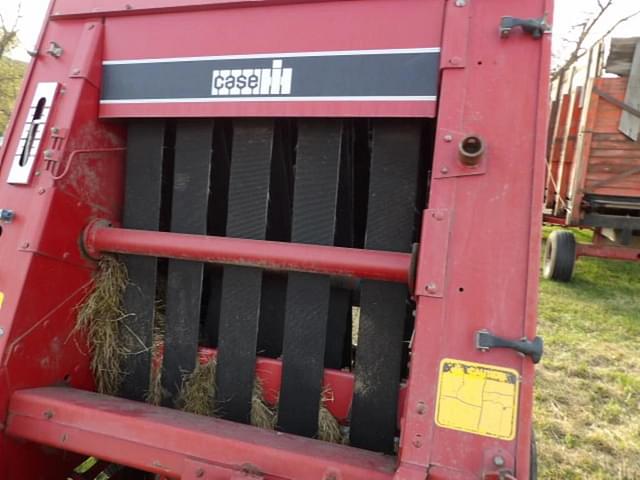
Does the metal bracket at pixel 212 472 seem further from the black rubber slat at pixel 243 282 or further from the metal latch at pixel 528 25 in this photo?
the metal latch at pixel 528 25

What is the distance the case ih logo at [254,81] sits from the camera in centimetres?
165

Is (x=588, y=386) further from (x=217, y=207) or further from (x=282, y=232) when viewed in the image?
(x=217, y=207)

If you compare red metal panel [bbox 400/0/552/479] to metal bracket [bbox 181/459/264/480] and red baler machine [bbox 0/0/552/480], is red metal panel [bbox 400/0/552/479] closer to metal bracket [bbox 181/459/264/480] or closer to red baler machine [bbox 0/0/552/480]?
red baler machine [bbox 0/0/552/480]

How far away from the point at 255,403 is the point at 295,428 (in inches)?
6.3

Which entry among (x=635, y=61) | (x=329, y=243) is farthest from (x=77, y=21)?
(x=635, y=61)

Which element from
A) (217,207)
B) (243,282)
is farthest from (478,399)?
(217,207)

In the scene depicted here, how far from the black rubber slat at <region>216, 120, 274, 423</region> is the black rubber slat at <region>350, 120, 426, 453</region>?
374mm

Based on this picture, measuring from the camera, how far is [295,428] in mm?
1703

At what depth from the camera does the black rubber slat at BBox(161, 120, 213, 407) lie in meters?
1.85

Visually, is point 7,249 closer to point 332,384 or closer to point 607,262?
point 332,384

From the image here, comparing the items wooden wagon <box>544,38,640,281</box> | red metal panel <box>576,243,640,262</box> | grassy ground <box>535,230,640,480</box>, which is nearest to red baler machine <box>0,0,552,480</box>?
grassy ground <box>535,230,640,480</box>

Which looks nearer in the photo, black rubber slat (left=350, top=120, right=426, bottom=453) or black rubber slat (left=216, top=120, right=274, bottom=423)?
black rubber slat (left=350, top=120, right=426, bottom=453)

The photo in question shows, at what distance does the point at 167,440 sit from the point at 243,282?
1.79 ft

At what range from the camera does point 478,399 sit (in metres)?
1.29
